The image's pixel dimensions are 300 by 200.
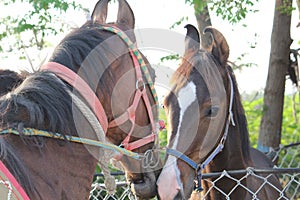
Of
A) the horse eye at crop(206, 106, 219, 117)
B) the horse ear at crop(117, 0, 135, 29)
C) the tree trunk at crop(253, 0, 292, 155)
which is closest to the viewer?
the horse ear at crop(117, 0, 135, 29)

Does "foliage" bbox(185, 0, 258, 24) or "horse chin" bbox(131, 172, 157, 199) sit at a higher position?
"foliage" bbox(185, 0, 258, 24)

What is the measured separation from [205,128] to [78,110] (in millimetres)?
1248

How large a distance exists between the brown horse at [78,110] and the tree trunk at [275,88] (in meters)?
3.60

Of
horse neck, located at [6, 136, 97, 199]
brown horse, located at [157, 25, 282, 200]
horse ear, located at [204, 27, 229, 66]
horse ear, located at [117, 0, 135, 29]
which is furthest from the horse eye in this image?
horse neck, located at [6, 136, 97, 199]

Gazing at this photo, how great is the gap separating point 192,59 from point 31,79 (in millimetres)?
1461

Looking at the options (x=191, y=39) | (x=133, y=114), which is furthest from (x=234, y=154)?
(x=133, y=114)

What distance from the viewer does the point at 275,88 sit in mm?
5832

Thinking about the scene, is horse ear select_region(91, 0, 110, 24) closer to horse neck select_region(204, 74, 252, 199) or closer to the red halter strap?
the red halter strap

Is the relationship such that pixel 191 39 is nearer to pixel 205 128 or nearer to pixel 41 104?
pixel 205 128

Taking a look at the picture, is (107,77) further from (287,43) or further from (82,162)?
(287,43)

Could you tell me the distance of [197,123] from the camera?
3049 mm

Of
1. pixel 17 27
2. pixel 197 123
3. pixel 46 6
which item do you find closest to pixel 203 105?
pixel 197 123

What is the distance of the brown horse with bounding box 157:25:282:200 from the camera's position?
116 inches

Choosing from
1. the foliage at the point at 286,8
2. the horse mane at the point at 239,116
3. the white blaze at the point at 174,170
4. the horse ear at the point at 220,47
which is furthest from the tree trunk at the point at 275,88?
the white blaze at the point at 174,170
